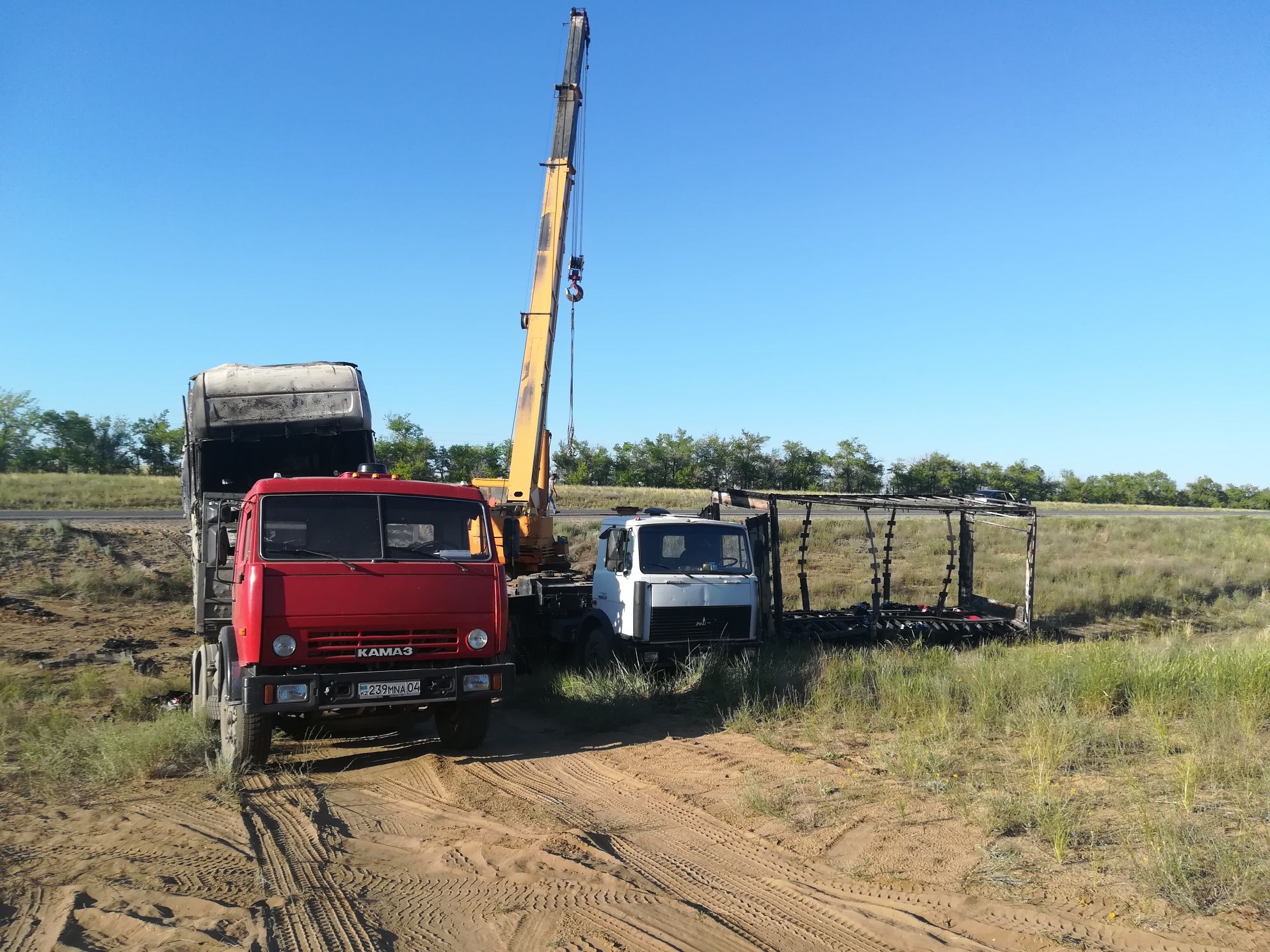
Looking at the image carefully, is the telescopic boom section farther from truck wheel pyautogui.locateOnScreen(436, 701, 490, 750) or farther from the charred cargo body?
truck wheel pyautogui.locateOnScreen(436, 701, 490, 750)

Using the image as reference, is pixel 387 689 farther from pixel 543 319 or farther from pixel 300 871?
pixel 543 319

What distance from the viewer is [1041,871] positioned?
5078 mm

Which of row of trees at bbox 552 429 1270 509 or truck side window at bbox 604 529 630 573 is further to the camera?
row of trees at bbox 552 429 1270 509

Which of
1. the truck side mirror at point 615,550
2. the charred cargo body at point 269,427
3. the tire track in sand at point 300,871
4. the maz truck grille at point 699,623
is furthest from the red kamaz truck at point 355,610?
the truck side mirror at point 615,550

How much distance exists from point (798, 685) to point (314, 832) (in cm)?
539

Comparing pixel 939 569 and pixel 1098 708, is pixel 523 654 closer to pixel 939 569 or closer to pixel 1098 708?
pixel 1098 708

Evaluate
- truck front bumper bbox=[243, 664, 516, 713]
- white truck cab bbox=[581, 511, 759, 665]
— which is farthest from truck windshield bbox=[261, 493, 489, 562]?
white truck cab bbox=[581, 511, 759, 665]

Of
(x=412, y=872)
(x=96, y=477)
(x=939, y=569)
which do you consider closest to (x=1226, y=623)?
(x=939, y=569)

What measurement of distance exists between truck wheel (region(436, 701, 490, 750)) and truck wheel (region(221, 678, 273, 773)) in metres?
1.45

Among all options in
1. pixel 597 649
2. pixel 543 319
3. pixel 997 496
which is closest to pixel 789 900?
pixel 597 649

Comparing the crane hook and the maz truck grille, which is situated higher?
the crane hook

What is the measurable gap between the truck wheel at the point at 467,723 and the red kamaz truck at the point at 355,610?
0.04ft

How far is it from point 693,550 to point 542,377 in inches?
155

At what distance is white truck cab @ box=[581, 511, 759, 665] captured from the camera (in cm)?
1063
